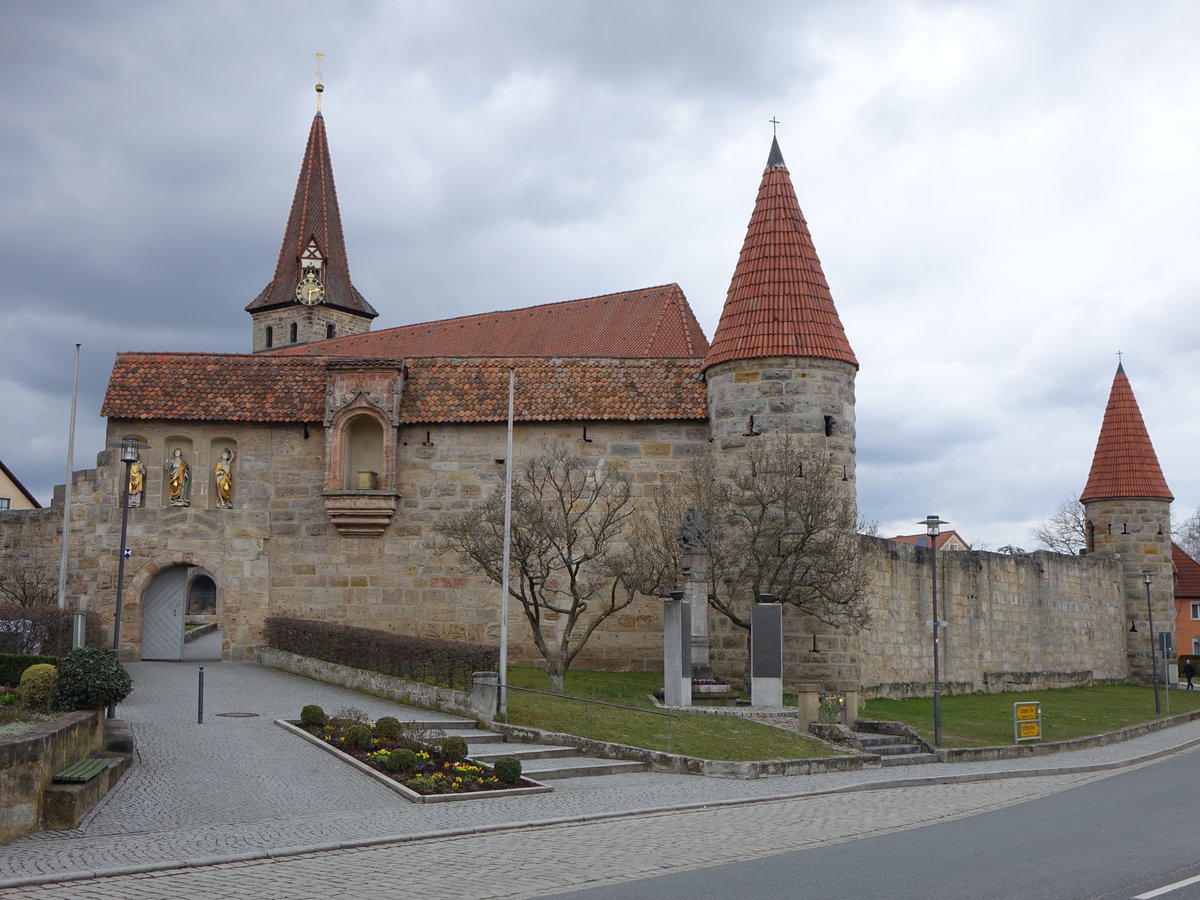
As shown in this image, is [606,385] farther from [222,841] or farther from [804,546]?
[222,841]

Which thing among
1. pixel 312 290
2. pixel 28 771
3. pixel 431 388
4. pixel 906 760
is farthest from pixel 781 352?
pixel 312 290

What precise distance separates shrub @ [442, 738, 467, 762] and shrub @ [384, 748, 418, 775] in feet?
1.56

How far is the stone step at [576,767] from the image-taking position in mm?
15828

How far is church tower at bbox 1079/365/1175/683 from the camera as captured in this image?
136 feet

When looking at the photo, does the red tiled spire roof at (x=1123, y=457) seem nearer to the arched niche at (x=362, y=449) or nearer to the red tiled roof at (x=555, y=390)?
the red tiled roof at (x=555, y=390)

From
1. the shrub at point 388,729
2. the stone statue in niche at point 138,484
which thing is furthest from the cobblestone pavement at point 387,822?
the stone statue in niche at point 138,484

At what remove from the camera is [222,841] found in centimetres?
1075

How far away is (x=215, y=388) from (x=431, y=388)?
16.9ft

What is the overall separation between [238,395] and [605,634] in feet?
34.0

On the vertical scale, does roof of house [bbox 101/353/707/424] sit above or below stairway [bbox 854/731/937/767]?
above

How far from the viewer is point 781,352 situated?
25.9 m

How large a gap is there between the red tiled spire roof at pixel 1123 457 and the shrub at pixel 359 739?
3297 cm

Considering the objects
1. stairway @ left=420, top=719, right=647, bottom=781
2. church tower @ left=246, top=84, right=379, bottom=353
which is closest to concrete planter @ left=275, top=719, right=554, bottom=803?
stairway @ left=420, top=719, right=647, bottom=781

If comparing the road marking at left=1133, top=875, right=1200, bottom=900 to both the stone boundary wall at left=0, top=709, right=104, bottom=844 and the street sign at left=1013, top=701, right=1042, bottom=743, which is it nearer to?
the stone boundary wall at left=0, top=709, right=104, bottom=844
